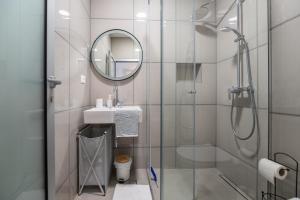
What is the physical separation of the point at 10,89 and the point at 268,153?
150 centimetres

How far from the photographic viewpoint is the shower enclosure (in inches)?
46.9

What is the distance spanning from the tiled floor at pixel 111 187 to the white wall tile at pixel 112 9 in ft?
6.84

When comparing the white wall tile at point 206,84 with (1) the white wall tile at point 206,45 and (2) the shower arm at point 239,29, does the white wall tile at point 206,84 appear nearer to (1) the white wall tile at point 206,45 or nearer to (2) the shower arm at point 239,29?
(1) the white wall tile at point 206,45

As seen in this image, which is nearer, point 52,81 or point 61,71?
point 52,81

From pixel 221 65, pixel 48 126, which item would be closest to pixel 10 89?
pixel 48 126

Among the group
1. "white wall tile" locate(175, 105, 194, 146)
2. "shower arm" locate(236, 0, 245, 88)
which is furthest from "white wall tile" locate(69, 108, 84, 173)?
"shower arm" locate(236, 0, 245, 88)

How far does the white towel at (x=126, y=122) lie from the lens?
1.80 m

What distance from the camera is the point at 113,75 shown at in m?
2.31

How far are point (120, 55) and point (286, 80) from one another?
6.10 ft

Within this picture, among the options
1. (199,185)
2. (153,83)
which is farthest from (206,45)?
(199,185)

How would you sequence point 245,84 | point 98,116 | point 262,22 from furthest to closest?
point 98,116 → point 245,84 → point 262,22

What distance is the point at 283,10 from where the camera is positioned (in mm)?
974

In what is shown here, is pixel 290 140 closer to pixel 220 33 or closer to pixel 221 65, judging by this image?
pixel 221 65

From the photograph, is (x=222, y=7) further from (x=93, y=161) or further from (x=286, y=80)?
(x=93, y=161)
